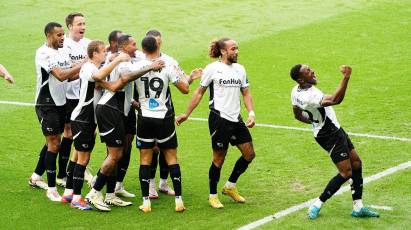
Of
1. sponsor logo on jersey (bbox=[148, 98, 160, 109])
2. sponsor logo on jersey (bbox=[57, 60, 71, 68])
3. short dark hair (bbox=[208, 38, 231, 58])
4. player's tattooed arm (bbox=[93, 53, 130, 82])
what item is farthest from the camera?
sponsor logo on jersey (bbox=[57, 60, 71, 68])

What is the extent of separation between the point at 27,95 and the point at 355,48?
8701 mm

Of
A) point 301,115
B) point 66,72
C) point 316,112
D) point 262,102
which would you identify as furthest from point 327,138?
point 262,102

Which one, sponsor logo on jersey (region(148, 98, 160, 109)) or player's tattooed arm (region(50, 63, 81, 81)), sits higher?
player's tattooed arm (region(50, 63, 81, 81))

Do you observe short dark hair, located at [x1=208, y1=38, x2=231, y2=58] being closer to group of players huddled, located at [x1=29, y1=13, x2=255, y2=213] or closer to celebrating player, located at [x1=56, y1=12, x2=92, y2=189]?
group of players huddled, located at [x1=29, y1=13, x2=255, y2=213]

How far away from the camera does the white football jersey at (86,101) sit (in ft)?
42.6

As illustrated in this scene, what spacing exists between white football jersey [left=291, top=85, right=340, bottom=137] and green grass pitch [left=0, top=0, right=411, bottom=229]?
124 cm

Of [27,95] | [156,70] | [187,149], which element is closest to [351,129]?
[187,149]

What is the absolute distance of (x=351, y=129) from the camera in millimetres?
17344

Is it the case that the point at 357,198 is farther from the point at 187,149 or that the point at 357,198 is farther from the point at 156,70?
the point at 187,149

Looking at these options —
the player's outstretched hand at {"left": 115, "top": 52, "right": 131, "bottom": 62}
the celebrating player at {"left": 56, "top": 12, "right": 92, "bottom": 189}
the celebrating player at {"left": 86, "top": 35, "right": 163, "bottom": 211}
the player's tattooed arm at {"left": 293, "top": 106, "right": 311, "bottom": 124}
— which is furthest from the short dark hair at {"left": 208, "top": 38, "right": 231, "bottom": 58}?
the celebrating player at {"left": 56, "top": 12, "right": 92, "bottom": 189}

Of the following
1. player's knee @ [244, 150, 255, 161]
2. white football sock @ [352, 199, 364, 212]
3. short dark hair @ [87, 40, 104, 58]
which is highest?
short dark hair @ [87, 40, 104, 58]

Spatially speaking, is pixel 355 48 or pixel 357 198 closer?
pixel 357 198

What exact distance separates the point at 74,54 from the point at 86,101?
5.67ft

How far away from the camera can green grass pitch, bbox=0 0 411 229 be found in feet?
42.2
